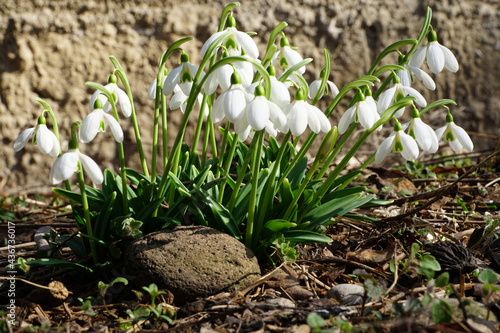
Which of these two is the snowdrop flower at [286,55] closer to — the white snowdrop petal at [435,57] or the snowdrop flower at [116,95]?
A: the white snowdrop petal at [435,57]

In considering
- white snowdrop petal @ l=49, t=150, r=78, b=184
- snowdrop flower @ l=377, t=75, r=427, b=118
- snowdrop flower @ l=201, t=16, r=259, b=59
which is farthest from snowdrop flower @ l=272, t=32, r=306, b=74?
white snowdrop petal @ l=49, t=150, r=78, b=184

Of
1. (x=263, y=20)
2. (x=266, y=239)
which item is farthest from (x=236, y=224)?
(x=263, y=20)

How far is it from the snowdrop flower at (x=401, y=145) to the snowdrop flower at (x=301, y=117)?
0.20 metres

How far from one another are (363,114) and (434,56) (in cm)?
36

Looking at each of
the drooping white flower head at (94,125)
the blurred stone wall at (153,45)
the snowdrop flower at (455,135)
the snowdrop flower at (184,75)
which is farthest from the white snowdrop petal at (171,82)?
the blurred stone wall at (153,45)

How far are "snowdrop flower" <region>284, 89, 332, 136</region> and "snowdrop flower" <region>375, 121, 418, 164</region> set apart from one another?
0.66ft

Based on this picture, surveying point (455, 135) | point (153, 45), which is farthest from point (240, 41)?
point (153, 45)

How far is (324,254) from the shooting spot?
1730 millimetres

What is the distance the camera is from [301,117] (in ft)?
4.24

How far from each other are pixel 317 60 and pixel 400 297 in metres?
2.17

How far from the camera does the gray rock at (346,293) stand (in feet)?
4.49

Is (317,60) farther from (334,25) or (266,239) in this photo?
(266,239)

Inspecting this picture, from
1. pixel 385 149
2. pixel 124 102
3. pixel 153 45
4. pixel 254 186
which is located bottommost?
pixel 254 186

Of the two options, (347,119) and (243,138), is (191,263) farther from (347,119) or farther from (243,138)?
(347,119)
